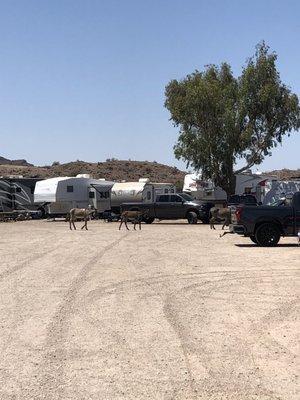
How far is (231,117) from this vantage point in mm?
39344

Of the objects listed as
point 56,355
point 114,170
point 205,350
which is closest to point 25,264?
point 56,355

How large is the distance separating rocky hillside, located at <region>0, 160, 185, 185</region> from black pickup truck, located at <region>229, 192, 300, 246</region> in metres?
64.4

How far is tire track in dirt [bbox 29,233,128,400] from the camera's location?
17.5ft

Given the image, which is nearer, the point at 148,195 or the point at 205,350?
the point at 205,350

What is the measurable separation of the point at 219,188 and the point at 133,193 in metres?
6.53

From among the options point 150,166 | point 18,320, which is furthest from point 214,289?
point 150,166

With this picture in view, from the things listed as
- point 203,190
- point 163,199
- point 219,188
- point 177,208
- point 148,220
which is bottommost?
point 148,220

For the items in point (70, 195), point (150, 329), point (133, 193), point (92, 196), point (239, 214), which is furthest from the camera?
point (92, 196)

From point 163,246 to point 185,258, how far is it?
3.67m

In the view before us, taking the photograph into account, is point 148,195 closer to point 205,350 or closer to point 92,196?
point 92,196

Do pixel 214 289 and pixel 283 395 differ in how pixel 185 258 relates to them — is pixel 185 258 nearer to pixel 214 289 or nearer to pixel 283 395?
pixel 214 289

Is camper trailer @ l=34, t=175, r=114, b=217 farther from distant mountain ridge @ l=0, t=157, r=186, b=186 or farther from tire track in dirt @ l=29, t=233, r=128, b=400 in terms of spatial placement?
distant mountain ridge @ l=0, t=157, r=186, b=186

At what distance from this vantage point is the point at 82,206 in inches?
1613

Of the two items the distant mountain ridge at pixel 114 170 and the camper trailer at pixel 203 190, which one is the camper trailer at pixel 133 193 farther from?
the distant mountain ridge at pixel 114 170
